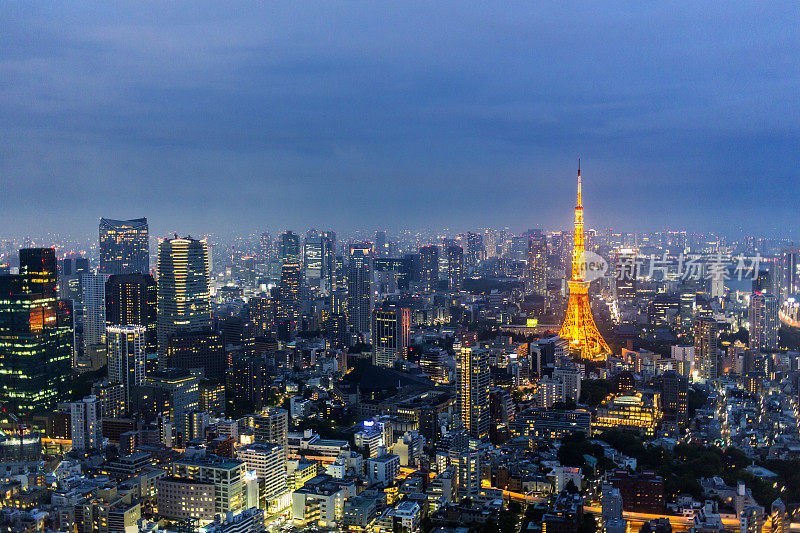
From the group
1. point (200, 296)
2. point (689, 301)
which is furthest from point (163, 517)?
point (689, 301)

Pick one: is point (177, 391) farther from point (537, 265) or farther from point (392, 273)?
point (537, 265)

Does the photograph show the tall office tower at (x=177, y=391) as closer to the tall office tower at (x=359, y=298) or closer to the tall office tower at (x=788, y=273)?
the tall office tower at (x=359, y=298)

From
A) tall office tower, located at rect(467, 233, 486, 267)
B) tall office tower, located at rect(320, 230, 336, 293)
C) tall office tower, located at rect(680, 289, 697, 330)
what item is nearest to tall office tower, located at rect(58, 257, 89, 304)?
tall office tower, located at rect(320, 230, 336, 293)

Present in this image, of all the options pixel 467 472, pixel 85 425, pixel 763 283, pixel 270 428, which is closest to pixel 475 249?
pixel 763 283

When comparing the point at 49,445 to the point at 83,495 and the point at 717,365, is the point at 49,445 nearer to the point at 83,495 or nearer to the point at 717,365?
the point at 83,495

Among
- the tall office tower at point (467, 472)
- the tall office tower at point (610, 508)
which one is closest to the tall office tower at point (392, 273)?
the tall office tower at point (467, 472)

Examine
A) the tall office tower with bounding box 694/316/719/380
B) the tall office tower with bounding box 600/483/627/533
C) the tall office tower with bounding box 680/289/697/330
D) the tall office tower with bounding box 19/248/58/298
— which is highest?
the tall office tower with bounding box 19/248/58/298

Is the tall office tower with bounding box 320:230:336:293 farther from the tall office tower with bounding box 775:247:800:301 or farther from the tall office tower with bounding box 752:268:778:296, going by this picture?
the tall office tower with bounding box 775:247:800:301
